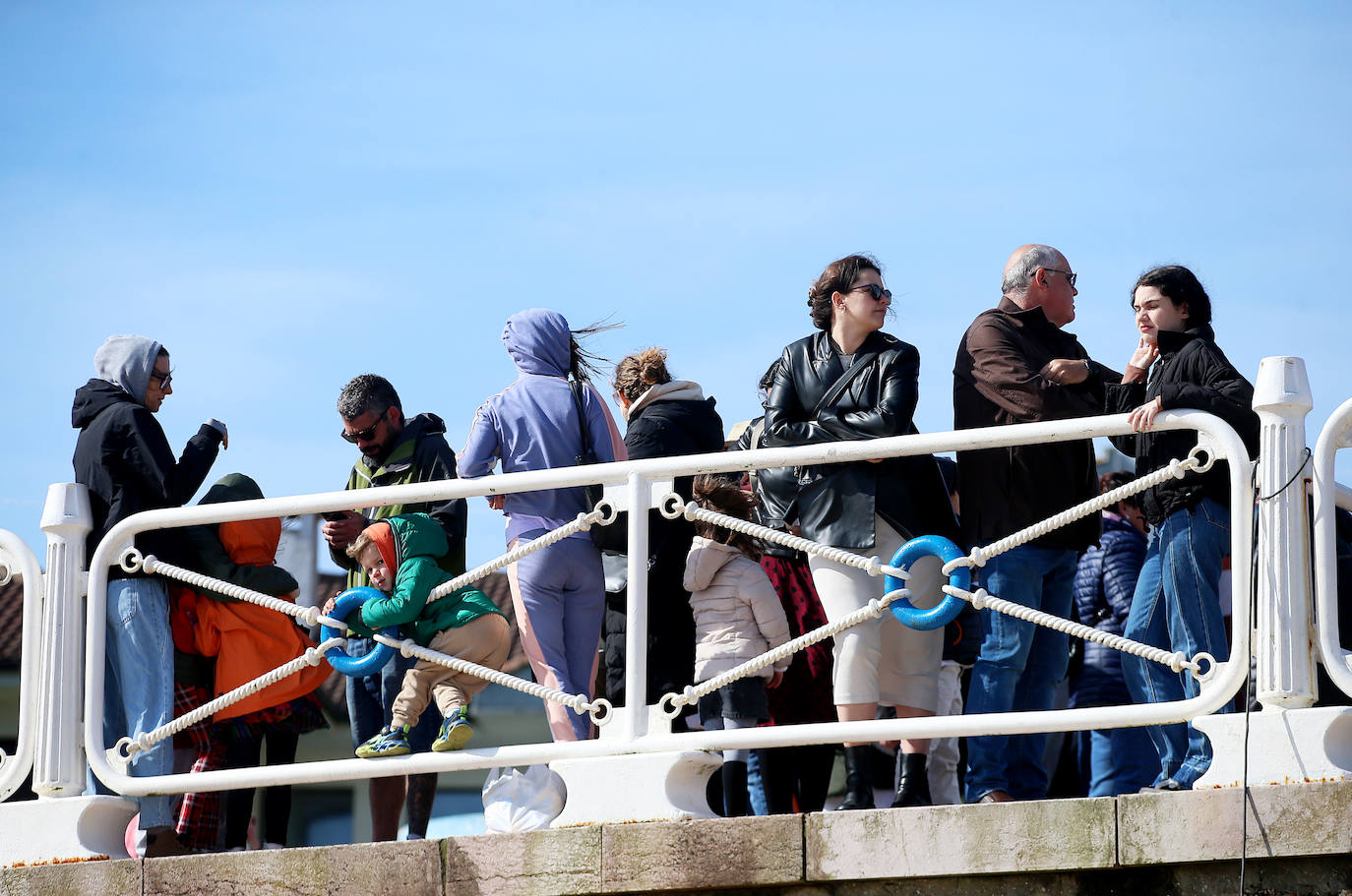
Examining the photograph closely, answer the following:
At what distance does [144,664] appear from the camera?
6734mm

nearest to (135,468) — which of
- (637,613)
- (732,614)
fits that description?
(637,613)

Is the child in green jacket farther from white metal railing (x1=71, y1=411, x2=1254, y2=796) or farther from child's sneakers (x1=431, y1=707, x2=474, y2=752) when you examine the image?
white metal railing (x1=71, y1=411, x2=1254, y2=796)

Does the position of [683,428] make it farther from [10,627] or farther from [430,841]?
[10,627]

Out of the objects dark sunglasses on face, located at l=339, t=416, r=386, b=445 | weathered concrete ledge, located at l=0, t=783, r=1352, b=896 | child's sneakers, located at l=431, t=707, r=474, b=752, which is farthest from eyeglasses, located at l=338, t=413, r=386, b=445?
weathered concrete ledge, located at l=0, t=783, r=1352, b=896

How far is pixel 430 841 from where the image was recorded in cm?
580

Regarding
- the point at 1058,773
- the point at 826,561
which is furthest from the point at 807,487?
the point at 1058,773

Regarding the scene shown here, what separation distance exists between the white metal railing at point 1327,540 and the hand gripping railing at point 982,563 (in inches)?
12.6

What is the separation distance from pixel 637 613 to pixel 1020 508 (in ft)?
4.64

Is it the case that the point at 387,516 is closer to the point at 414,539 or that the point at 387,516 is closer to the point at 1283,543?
the point at 414,539

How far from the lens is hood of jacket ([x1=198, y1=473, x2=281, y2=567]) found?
7016mm

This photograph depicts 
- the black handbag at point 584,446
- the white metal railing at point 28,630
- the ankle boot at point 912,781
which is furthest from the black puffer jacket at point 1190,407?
the white metal railing at point 28,630

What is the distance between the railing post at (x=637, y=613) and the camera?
5.93m

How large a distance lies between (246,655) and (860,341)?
2588 millimetres

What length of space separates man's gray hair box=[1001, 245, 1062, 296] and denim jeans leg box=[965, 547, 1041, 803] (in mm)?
1010
